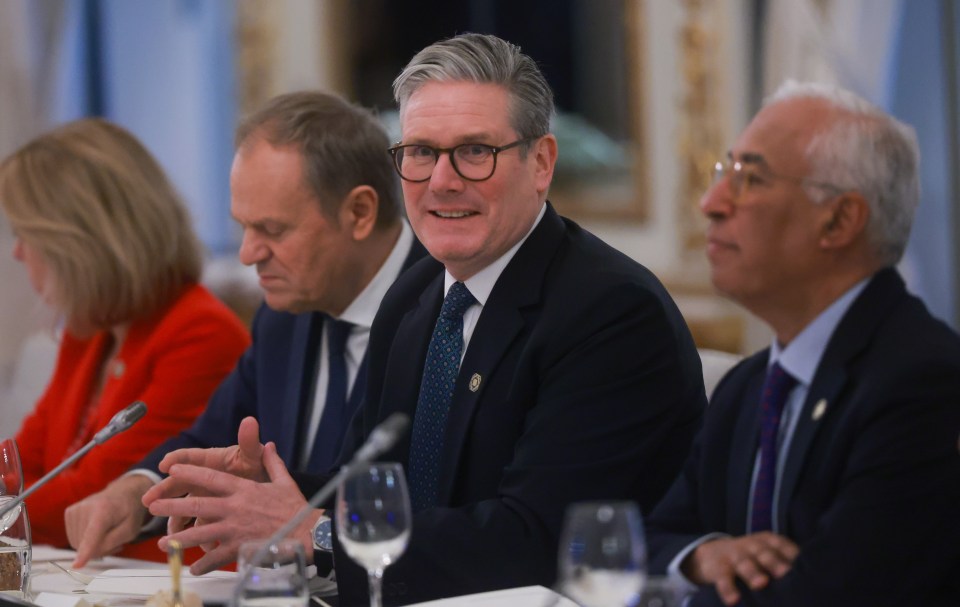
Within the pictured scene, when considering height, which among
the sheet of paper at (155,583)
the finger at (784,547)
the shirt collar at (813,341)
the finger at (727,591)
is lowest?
the sheet of paper at (155,583)

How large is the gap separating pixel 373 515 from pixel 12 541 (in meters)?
0.81

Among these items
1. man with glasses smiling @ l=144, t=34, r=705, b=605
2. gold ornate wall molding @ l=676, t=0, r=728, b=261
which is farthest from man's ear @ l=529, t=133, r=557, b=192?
gold ornate wall molding @ l=676, t=0, r=728, b=261

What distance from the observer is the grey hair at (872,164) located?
5.98ft

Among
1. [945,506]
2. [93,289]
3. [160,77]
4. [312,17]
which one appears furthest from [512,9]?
[945,506]

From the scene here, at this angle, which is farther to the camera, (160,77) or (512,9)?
(160,77)

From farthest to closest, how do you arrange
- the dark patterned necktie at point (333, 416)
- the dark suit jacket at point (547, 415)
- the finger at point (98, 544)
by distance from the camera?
the dark patterned necktie at point (333, 416)
the finger at point (98, 544)
the dark suit jacket at point (547, 415)

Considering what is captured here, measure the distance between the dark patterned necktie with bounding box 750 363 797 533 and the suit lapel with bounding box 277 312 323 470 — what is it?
1289mm

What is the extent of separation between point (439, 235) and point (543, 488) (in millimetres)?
515

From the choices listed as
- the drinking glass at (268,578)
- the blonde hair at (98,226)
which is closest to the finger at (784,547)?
the drinking glass at (268,578)

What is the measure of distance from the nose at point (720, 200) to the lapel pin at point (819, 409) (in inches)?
11.6

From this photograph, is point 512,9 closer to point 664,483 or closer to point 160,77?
point 160,77

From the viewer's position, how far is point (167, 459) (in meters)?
2.37

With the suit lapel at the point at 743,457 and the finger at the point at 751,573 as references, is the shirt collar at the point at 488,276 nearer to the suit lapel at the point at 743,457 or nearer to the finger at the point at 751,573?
the suit lapel at the point at 743,457

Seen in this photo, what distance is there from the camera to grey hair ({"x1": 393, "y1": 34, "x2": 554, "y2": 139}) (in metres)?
2.44
